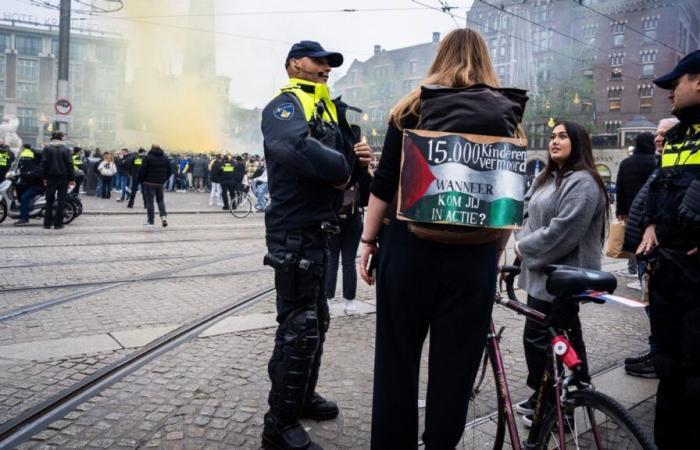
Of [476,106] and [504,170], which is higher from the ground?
[476,106]

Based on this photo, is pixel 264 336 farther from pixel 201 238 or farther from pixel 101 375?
pixel 201 238

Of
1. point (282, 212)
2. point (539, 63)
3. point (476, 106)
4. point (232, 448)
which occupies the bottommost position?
point (232, 448)

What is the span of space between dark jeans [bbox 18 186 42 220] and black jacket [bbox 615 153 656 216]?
11.1 meters

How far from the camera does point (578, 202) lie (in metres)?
3.38

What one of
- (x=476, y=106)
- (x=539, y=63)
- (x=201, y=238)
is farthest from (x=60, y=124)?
(x=539, y=63)

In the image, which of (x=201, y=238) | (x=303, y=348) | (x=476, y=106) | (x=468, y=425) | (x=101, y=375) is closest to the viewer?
(x=476, y=106)

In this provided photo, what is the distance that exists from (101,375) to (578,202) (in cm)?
312

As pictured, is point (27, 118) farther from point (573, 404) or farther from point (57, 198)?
point (573, 404)

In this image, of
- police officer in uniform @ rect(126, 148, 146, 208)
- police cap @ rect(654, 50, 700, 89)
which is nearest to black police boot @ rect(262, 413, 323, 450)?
police cap @ rect(654, 50, 700, 89)

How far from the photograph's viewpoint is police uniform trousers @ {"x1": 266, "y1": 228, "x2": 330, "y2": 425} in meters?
2.78

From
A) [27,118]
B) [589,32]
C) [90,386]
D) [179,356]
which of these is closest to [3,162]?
[179,356]

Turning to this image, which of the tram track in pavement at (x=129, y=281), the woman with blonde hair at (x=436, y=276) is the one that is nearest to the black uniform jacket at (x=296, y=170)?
the woman with blonde hair at (x=436, y=276)

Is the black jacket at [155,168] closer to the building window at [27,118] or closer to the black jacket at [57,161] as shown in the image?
the black jacket at [57,161]

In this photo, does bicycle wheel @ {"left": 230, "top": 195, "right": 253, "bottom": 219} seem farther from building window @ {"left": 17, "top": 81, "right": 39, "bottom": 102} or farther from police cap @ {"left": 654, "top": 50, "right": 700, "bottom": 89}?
building window @ {"left": 17, "top": 81, "right": 39, "bottom": 102}
